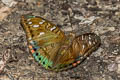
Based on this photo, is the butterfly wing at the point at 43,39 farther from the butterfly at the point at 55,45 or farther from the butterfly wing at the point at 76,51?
the butterfly wing at the point at 76,51

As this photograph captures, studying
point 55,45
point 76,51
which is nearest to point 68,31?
point 55,45

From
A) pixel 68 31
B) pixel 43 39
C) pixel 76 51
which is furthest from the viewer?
pixel 68 31

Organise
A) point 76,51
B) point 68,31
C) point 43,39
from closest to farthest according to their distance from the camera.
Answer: point 76,51 < point 43,39 < point 68,31

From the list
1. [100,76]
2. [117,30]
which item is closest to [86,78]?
[100,76]

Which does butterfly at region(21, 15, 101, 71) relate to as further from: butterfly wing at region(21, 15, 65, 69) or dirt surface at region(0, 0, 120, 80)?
dirt surface at region(0, 0, 120, 80)

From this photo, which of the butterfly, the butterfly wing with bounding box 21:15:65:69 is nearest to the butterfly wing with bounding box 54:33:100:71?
the butterfly

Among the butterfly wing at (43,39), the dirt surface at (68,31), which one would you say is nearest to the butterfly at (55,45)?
the butterfly wing at (43,39)

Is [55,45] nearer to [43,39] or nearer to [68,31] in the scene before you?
[43,39]
